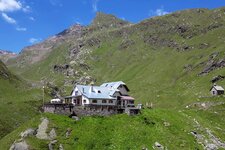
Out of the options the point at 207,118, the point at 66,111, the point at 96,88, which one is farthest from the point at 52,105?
the point at 207,118

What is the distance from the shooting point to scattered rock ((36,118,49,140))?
3347 inches

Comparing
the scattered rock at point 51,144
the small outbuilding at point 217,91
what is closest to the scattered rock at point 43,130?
the scattered rock at point 51,144

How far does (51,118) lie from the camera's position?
89.9m

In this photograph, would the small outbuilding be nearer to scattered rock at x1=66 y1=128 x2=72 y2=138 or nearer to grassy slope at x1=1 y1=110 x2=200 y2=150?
grassy slope at x1=1 y1=110 x2=200 y2=150

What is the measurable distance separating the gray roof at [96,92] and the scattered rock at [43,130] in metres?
17.3

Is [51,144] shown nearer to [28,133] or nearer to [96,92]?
[28,133]

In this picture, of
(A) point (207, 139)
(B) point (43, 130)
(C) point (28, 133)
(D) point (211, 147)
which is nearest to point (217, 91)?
(A) point (207, 139)

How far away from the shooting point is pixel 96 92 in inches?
4171

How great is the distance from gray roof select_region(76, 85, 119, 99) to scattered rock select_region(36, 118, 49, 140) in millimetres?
17288

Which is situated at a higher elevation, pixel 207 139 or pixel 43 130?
pixel 43 130

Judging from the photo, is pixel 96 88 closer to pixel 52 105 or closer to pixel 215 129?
pixel 52 105

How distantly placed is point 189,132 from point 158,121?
896 cm

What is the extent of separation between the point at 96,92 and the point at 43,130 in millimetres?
24329

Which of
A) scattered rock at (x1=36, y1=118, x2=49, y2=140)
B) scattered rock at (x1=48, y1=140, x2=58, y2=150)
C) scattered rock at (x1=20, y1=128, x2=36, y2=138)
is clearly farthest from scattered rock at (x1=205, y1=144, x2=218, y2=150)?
scattered rock at (x1=20, y1=128, x2=36, y2=138)
